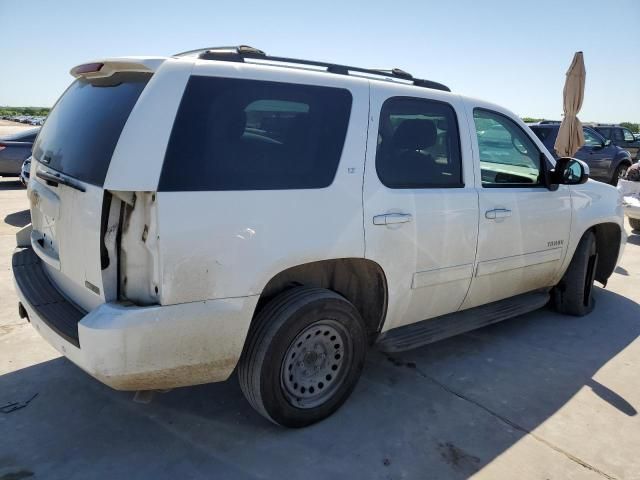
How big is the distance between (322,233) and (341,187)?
29 centimetres

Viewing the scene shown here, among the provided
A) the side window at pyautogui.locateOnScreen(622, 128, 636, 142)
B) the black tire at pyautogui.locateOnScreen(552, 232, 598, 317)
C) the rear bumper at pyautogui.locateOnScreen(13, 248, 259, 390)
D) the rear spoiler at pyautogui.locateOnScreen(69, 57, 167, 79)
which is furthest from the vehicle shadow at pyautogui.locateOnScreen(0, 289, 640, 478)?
the side window at pyautogui.locateOnScreen(622, 128, 636, 142)

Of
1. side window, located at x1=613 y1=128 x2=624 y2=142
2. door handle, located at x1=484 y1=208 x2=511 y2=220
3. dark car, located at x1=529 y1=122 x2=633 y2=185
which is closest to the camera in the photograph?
door handle, located at x1=484 y1=208 x2=511 y2=220

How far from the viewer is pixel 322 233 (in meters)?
2.64

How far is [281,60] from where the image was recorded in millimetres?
2854

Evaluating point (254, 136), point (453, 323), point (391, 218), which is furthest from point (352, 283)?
point (254, 136)

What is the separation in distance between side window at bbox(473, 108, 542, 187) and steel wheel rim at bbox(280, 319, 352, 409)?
159 cm

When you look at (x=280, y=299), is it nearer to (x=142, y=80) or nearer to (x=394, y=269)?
(x=394, y=269)

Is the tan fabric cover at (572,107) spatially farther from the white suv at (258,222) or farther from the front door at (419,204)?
the front door at (419,204)

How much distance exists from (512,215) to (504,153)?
2.09ft

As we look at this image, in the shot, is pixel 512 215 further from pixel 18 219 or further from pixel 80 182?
pixel 18 219

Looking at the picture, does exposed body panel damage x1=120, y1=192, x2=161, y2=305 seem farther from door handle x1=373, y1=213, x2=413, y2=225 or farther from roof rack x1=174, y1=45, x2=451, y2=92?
door handle x1=373, y1=213, x2=413, y2=225

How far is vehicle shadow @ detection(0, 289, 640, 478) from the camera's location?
256 centimetres

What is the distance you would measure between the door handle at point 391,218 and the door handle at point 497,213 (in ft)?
2.53

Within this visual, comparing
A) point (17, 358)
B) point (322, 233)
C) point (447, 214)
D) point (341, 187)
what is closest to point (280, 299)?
point (322, 233)
